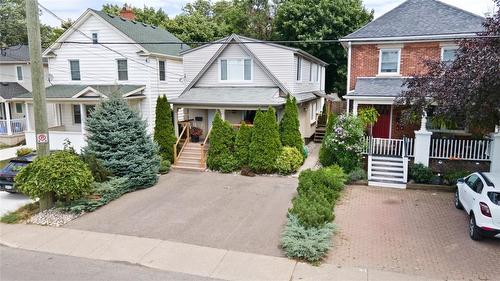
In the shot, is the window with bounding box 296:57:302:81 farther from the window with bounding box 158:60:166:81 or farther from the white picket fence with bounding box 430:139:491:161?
the window with bounding box 158:60:166:81

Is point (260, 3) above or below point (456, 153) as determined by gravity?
above

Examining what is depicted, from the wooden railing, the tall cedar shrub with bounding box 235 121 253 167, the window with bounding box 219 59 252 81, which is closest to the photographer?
the tall cedar shrub with bounding box 235 121 253 167

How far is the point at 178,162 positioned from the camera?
18922mm

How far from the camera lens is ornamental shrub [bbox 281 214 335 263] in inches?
338

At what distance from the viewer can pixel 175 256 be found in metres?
8.82

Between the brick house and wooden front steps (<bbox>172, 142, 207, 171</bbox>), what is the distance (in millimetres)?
8040

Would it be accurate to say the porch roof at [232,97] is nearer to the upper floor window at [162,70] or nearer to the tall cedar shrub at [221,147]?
the tall cedar shrub at [221,147]

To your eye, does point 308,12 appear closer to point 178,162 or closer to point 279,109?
A: point 279,109

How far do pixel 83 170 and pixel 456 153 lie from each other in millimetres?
15531

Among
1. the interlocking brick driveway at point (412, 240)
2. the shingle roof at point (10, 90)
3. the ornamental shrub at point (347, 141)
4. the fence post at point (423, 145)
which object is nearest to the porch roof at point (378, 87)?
the ornamental shrub at point (347, 141)

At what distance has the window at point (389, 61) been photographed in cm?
1814

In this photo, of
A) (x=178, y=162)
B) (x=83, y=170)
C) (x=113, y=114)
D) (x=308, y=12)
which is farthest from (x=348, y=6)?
(x=83, y=170)

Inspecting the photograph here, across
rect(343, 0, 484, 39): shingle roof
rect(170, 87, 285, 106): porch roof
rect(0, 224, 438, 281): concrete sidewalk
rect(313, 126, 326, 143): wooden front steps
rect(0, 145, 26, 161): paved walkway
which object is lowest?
rect(0, 224, 438, 281): concrete sidewalk

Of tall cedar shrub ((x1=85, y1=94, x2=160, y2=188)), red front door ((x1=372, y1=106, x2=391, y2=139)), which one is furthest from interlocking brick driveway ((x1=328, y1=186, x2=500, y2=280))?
tall cedar shrub ((x1=85, y1=94, x2=160, y2=188))
